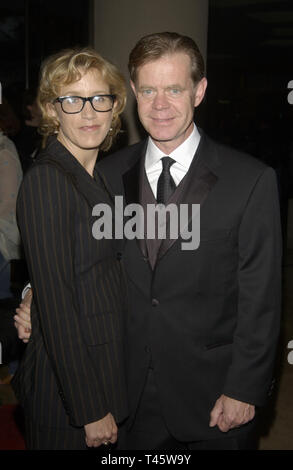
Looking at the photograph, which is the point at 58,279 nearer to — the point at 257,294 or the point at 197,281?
the point at 197,281

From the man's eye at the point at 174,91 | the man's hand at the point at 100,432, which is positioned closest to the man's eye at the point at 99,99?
the man's eye at the point at 174,91

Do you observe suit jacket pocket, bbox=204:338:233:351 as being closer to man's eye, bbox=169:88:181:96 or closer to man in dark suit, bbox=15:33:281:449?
man in dark suit, bbox=15:33:281:449

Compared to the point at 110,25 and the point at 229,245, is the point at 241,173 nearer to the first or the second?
the point at 229,245

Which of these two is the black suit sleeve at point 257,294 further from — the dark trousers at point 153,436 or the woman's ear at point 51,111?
the woman's ear at point 51,111

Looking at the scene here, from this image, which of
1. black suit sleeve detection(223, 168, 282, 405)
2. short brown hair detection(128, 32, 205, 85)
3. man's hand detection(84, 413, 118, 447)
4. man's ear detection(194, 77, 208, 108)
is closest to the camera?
man's hand detection(84, 413, 118, 447)

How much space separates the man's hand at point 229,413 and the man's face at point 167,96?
107 cm

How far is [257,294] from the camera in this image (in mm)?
1977

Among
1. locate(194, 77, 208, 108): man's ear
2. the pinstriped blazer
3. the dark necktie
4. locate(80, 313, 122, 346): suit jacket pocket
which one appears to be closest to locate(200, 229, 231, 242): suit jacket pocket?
the dark necktie

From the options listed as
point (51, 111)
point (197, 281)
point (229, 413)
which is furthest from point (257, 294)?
point (51, 111)

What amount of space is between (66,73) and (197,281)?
0.94 meters

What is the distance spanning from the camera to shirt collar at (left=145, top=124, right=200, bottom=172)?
2.15m

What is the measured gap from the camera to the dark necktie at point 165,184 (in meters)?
2.11

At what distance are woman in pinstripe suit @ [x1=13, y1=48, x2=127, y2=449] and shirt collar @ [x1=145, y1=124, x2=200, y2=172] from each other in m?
0.24

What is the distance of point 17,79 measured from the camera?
303 inches
